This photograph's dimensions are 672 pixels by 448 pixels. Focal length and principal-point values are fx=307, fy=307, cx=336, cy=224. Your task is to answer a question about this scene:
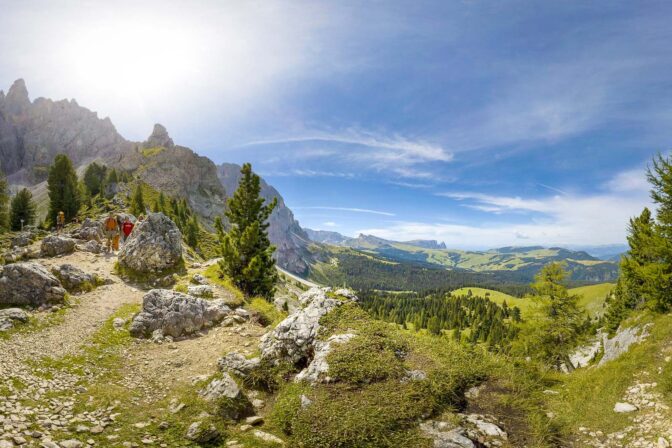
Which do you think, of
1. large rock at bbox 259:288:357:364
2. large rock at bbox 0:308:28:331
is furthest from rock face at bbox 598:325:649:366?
large rock at bbox 0:308:28:331

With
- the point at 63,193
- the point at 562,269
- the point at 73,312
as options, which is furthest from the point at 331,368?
the point at 63,193

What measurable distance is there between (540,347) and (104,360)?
36089mm

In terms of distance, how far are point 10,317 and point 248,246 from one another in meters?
14.9

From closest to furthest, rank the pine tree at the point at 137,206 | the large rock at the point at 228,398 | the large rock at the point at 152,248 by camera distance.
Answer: the large rock at the point at 228,398
the large rock at the point at 152,248
the pine tree at the point at 137,206

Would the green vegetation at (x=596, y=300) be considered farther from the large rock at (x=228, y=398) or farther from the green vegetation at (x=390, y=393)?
the large rock at (x=228, y=398)

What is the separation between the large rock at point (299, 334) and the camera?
14016 millimetres

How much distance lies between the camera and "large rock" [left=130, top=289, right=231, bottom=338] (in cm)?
1780

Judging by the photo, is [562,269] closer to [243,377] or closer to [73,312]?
[243,377]

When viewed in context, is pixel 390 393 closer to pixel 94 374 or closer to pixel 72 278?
pixel 94 374

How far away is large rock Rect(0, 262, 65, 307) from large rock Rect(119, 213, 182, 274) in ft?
25.4

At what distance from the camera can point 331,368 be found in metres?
11.7

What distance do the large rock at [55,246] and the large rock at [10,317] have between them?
15244 millimetres

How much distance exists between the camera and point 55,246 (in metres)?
27.6

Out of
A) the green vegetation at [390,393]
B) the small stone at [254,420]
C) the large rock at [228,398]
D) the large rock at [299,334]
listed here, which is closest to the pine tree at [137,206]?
the large rock at [299,334]
